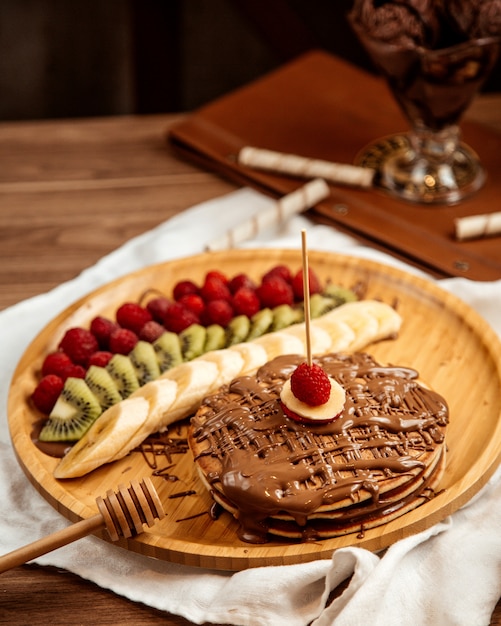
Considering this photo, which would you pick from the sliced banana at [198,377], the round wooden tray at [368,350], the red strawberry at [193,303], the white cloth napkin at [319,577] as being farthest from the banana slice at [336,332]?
the white cloth napkin at [319,577]

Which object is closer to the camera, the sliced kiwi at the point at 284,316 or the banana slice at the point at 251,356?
the banana slice at the point at 251,356

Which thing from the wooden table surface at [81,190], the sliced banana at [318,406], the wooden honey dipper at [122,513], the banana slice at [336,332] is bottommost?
the wooden table surface at [81,190]

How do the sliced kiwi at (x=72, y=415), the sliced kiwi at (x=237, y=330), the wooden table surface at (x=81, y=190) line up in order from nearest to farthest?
1. the sliced kiwi at (x=72, y=415)
2. the sliced kiwi at (x=237, y=330)
3. the wooden table surface at (x=81, y=190)

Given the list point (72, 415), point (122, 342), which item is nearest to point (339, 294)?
point (122, 342)

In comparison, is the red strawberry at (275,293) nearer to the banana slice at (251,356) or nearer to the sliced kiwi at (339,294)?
the sliced kiwi at (339,294)

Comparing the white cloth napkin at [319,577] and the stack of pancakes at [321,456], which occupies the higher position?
the stack of pancakes at [321,456]

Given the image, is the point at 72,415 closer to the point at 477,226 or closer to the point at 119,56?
the point at 477,226
